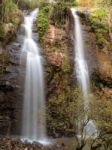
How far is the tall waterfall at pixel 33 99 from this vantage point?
20141mm

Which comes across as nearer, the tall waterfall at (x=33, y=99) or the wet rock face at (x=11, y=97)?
the tall waterfall at (x=33, y=99)

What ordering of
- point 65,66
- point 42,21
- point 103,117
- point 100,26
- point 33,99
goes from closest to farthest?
1. point 103,117
2. point 33,99
3. point 65,66
4. point 42,21
5. point 100,26

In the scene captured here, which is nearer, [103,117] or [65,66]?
[103,117]

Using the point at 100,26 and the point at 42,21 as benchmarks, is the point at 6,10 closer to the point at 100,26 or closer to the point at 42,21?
the point at 42,21

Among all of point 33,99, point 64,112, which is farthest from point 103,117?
point 33,99

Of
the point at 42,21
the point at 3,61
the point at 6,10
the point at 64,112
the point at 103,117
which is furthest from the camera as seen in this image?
the point at 42,21

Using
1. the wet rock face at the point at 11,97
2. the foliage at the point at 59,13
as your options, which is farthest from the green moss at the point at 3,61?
the foliage at the point at 59,13

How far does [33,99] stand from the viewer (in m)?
20.8

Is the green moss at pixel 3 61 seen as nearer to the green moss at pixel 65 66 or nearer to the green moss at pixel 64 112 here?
the green moss at pixel 64 112

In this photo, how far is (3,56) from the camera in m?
21.5

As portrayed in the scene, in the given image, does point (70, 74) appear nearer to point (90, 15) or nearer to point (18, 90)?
point (18, 90)

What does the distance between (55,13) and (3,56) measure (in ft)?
23.8

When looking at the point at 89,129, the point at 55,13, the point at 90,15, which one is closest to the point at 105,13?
the point at 90,15

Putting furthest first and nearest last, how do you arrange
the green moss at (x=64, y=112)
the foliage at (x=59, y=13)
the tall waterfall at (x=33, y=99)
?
the foliage at (x=59, y=13)
the tall waterfall at (x=33, y=99)
the green moss at (x=64, y=112)
